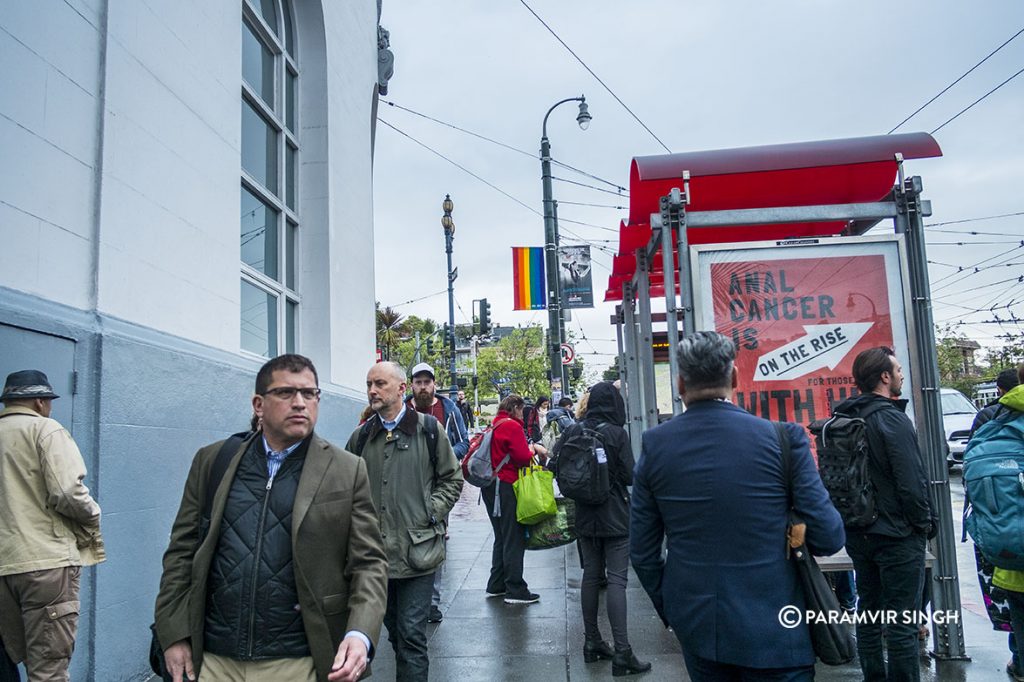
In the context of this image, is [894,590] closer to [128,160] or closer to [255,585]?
[255,585]

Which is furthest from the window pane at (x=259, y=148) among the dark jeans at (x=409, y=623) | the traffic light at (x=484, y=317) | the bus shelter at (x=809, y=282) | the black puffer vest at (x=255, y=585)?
the traffic light at (x=484, y=317)

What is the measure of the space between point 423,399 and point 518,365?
150ft

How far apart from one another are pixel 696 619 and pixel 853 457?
5.80 feet

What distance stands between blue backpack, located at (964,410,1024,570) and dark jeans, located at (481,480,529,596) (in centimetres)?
364

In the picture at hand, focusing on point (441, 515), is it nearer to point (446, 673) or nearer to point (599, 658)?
point (446, 673)

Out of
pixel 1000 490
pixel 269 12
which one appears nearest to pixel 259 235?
pixel 269 12

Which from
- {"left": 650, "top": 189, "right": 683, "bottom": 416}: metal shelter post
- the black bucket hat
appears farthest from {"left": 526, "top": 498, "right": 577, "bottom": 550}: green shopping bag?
the black bucket hat

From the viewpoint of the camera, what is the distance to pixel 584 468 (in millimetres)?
5027

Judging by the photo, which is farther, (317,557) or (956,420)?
(956,420)

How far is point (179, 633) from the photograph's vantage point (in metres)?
2.43

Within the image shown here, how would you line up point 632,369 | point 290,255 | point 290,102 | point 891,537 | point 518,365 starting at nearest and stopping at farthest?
point 891,537, point 632,369, point 290,255, point 290,102, point 518,365

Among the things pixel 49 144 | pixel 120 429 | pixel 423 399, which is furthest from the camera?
pixel 423 399

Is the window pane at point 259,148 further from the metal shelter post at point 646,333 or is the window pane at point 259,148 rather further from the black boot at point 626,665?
the black boot at point 626,665

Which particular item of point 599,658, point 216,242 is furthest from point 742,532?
point 216,242
